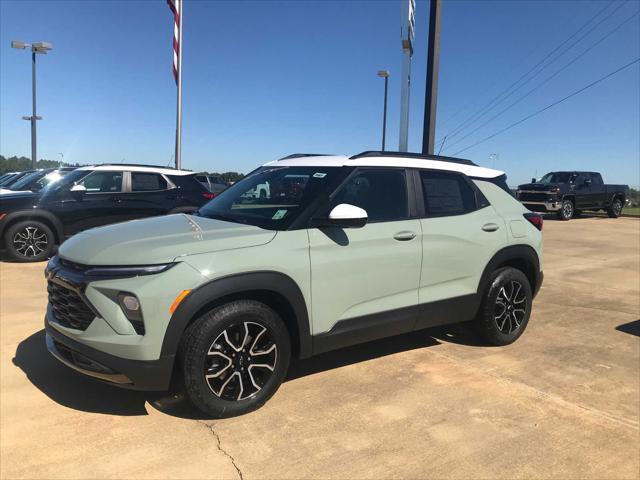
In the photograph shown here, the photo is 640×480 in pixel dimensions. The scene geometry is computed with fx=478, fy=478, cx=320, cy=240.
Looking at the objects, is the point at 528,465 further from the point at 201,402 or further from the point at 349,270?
the point at 201,402

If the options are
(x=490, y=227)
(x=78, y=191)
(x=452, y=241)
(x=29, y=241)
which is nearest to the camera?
(x=452, y=241)

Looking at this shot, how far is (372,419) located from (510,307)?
6.91 ft

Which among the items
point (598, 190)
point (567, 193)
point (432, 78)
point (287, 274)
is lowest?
point (287, 274)

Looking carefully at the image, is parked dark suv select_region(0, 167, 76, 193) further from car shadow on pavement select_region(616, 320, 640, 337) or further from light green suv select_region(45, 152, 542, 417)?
car shadow on pavement select_region(616, 320, 640, 337)

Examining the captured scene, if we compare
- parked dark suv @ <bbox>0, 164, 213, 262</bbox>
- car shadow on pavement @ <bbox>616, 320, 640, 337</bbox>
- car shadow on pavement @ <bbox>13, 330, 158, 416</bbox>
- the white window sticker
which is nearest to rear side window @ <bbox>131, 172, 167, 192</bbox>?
parked dark suv @ <bbox>0, 164, 213, 262</bbox>

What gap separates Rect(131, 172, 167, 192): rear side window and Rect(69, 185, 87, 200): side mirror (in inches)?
30.8

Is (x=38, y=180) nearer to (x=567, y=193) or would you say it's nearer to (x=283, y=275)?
(x=283, y=275)

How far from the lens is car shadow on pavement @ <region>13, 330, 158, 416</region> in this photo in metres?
3.17

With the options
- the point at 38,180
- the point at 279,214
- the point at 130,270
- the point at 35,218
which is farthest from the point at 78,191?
the point at 130,270

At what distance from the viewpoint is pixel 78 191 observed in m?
7.97

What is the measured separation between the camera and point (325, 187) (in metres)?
3.49

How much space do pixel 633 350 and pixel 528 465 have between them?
8.56 feet

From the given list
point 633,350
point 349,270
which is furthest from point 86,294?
point 633,350

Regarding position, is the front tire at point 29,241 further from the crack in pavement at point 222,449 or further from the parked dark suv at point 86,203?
the crack in pavement at point 222,449
